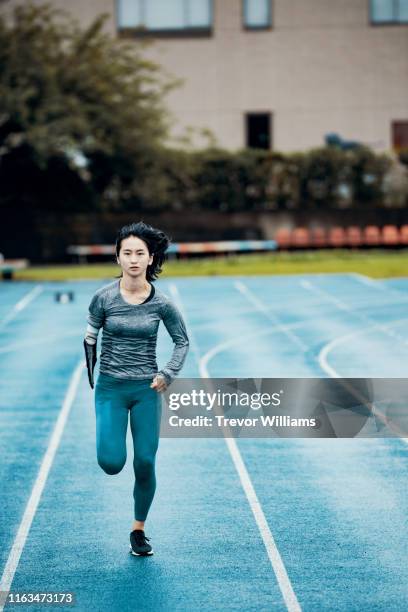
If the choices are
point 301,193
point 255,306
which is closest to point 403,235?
point 301,193

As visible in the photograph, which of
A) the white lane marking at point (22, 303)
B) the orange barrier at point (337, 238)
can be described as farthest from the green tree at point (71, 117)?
the orange barrier at point (337, 238)

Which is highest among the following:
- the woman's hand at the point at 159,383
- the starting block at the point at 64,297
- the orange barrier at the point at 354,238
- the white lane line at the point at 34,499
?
the woman's hand at the point at 159,383

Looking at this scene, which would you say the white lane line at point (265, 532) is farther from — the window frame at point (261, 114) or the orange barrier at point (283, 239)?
the window frame at point (261, 114)

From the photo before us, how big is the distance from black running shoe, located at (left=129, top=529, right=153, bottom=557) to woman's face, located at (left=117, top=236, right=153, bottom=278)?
5.62 ft

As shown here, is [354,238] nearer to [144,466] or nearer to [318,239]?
[318,239]

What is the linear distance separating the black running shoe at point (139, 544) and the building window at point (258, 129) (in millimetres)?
43626

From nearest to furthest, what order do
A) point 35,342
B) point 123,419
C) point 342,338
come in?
1. point 123,419
2. point 342,338
3. point 35,342

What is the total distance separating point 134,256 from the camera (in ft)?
22.6

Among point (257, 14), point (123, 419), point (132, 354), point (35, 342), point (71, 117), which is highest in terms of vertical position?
point (257, 14)

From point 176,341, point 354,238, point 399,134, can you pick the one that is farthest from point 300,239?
point 176,341

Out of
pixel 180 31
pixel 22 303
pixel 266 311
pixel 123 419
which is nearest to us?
pixel 123 419

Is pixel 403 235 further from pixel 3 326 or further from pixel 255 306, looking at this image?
pixel 3 326

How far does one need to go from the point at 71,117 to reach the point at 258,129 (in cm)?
1579

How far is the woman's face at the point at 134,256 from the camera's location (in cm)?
687
